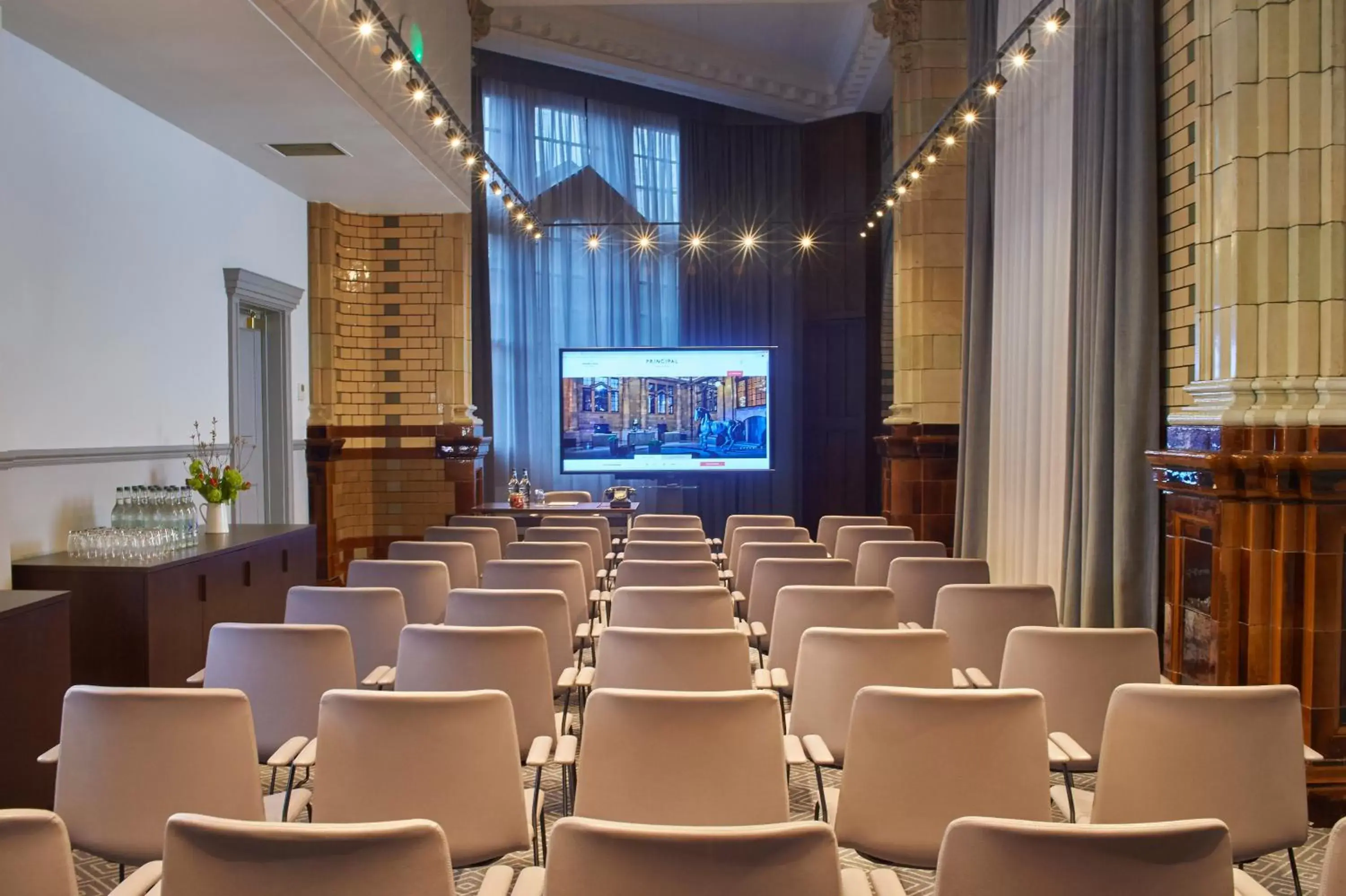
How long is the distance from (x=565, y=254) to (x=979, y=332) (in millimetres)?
5699

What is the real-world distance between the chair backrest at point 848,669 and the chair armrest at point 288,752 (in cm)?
142

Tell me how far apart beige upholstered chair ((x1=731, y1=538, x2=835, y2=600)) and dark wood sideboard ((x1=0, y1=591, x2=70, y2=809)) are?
3081mm

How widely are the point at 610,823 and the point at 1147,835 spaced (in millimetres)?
837

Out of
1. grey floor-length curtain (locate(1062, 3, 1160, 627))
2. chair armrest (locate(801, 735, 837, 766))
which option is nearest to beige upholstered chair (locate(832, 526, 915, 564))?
grey floor-length curtain (locate(1062, 3, 1160, 627))

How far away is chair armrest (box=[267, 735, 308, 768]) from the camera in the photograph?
2.74 meters

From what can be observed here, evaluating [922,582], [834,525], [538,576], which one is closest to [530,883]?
[538,576]

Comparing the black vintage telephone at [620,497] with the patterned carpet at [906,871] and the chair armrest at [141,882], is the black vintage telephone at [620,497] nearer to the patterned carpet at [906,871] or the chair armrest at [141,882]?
the patterned carpet at [906,871]

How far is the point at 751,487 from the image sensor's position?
13109 millimetres

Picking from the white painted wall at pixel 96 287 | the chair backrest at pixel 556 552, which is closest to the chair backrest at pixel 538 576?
the chair backrest at pixel 556 552

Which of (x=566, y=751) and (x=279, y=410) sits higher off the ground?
(x=279, y=410)

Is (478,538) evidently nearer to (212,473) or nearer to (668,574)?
(212,473)

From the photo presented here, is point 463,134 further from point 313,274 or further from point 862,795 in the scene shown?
point 862,795

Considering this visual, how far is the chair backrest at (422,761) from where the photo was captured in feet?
7.95

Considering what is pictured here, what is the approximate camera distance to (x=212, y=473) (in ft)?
21.3
